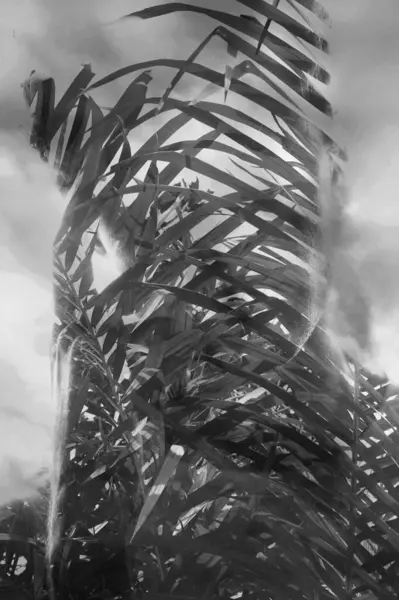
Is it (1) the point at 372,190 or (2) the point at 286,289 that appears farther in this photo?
(2) the point at 286,289

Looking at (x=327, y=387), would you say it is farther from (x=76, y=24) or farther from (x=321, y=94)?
(x=76, y=24)

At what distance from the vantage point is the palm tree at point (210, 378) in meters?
0.38

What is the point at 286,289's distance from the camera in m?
0.42

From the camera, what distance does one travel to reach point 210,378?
1.51ft

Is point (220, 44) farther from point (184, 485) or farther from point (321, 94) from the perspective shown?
point (184, 485)

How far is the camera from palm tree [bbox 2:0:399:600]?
0.38m

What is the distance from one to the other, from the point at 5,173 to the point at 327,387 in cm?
24

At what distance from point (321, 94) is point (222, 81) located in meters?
0.07

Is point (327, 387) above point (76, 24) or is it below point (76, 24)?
below

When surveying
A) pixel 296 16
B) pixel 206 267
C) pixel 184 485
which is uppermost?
pixel 296 16

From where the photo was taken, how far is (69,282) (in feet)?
1.42

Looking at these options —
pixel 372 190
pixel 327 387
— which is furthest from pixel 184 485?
pixel 372 190

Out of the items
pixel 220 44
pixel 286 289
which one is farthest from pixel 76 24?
pixel 286 289

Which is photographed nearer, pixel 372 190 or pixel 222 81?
pixel 372 190
